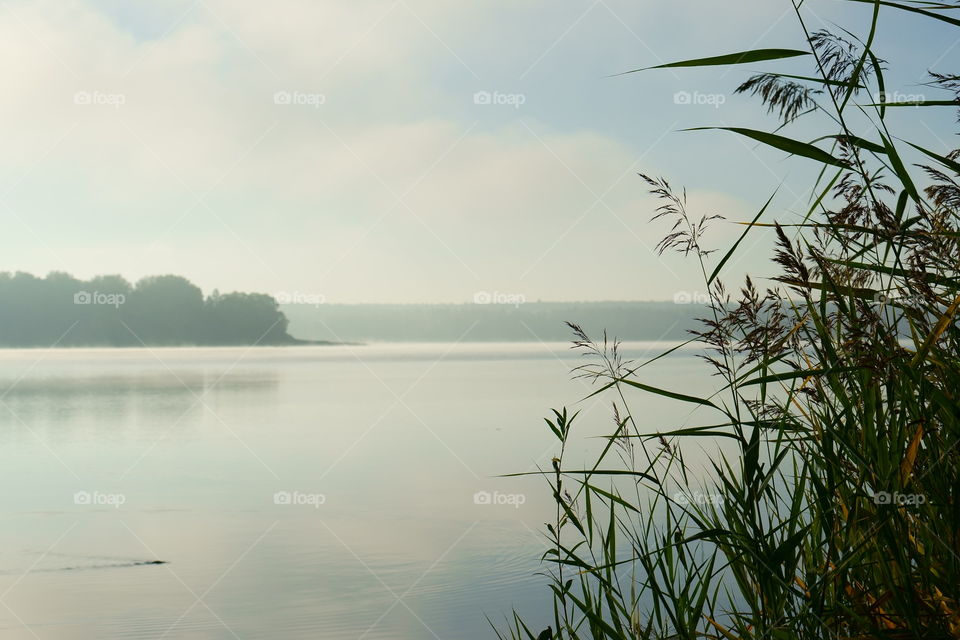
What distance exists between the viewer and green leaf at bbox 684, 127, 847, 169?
4.05 ft

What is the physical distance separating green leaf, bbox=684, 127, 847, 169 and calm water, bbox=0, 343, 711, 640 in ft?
7.59

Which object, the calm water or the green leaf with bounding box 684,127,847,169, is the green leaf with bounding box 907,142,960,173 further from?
the calm water

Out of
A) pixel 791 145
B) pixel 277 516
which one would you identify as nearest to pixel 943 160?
pixel 791 145

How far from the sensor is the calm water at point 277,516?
3271mm

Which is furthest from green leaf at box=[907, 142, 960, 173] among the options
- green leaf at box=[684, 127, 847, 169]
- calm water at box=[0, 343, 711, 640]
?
calm water at box=[0, 343, 711, 640]

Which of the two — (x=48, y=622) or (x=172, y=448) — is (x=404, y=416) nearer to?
(x=172, y=448)

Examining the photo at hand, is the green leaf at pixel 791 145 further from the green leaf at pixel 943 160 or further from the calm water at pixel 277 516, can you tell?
the calm water at pixel 277 516

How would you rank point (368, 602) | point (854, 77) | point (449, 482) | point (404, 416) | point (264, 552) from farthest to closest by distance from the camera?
1. point (404, 416)
2. point (449, 482)
3. point (264, 552)
4. point (368, 602)
5. point (854, 77)

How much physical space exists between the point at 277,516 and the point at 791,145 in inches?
171

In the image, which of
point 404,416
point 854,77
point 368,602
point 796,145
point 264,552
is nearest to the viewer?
point 854,77

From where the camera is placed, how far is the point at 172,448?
281 inches

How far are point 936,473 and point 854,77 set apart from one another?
2.24 ft

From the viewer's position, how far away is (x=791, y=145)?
1268 mm

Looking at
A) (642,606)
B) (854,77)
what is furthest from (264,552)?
(854,77)
